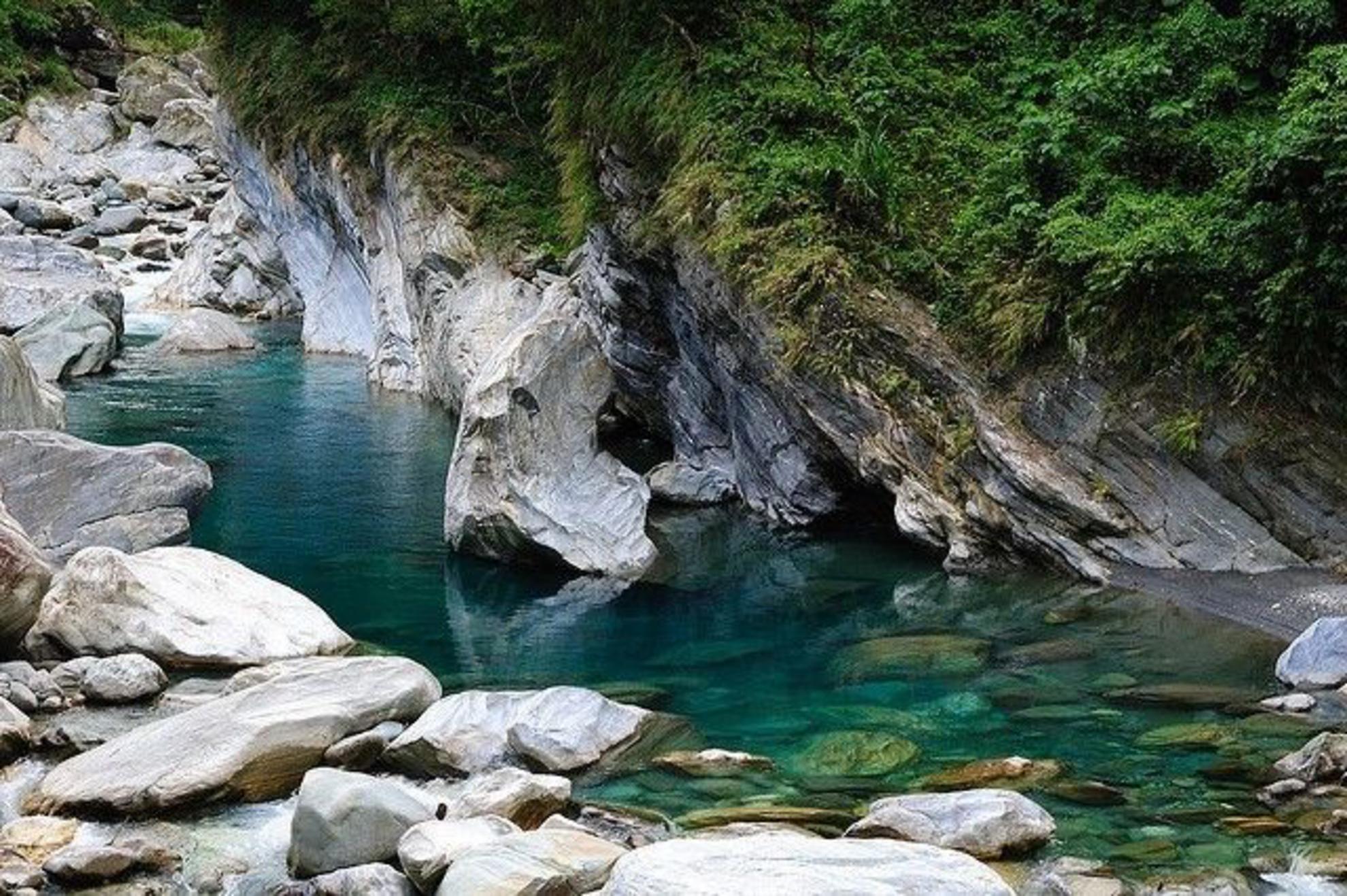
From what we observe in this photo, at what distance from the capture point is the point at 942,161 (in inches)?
704

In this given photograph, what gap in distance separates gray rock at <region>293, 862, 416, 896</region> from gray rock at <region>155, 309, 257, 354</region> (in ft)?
97.6

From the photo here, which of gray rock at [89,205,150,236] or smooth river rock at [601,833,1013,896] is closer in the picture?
smooth river rock at [601,833,1013,896]

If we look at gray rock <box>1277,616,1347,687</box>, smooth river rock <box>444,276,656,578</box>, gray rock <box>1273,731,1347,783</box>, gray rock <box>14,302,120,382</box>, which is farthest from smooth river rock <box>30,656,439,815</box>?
gray rock <box>14,302,120,382</box>

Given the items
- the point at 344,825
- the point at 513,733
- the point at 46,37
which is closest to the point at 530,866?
the point at 344,825

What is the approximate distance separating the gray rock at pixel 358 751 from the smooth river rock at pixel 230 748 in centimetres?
9

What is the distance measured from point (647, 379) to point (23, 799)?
13.4m

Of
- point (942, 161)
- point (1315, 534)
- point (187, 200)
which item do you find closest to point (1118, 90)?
point (942, 161)

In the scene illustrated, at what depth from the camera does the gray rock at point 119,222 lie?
154 feet

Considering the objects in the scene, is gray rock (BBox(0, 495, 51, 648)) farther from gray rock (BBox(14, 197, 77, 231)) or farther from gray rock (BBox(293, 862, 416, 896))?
gray rock (BBox(14, 197, 77, 231))

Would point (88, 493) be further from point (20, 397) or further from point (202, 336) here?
point (202, 336)

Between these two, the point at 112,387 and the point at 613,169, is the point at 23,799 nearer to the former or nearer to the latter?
the point at 613,169

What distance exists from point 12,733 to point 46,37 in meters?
55.5

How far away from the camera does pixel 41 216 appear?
46.4 metres

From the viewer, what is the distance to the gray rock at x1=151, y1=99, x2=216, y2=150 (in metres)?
55.2
